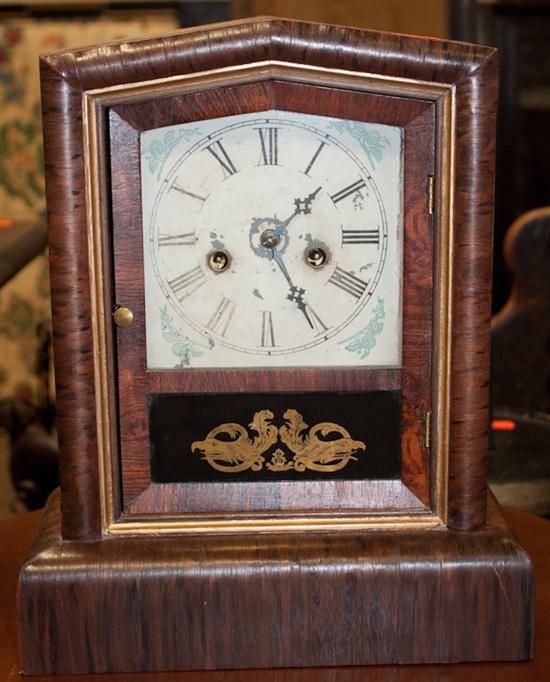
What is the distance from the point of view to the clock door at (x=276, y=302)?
3.48ft

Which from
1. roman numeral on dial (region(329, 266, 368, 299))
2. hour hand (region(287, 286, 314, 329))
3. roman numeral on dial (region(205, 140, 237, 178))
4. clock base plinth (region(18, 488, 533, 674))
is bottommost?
clock base plinth (region(18, 488, 533, 674))

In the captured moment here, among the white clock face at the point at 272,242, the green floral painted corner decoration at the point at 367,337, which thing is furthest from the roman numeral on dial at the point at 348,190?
the green floral painted corner decoration at the point at 367,337

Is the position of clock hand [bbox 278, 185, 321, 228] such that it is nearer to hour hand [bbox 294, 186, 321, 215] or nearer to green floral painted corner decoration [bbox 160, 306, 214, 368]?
hour hand [bbox 294, 186, 321, 215]

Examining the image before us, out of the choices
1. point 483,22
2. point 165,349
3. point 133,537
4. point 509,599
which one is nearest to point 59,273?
point 165,349

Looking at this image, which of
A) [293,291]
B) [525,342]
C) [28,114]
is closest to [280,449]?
[293,291]

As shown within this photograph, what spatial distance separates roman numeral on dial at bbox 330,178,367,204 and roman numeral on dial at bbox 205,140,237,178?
10 centimetres

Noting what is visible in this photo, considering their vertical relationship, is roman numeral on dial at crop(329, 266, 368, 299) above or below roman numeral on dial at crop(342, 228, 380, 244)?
below

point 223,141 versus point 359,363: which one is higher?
point 223,141

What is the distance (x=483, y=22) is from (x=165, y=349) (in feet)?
5.57

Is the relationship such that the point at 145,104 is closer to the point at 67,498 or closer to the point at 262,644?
the point at 67,498

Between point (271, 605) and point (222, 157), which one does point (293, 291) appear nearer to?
point (222, 157)

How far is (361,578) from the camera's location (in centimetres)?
106

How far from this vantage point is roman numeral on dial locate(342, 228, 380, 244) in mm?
1082

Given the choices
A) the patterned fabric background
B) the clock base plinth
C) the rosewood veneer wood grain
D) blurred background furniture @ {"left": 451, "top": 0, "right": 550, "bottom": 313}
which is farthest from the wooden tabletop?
the patterned fabric background
